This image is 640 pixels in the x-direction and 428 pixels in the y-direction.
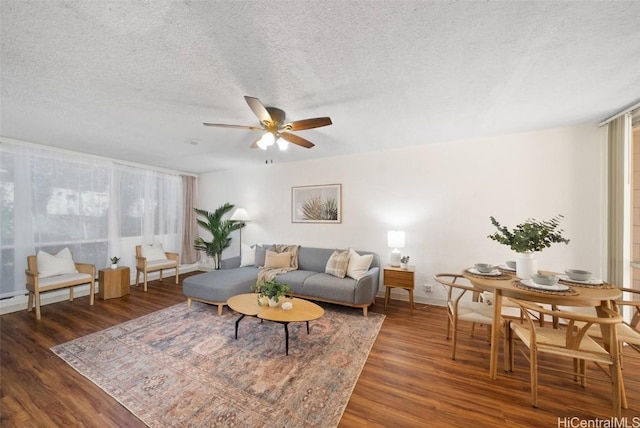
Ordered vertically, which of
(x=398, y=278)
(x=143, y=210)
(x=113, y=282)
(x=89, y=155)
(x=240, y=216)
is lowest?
(x=113, y=282)

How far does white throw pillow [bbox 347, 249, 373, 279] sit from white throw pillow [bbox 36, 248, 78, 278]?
171 inches

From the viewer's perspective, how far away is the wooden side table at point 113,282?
150 inches

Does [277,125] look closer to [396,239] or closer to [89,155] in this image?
[396,239]

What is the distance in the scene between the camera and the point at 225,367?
210cm

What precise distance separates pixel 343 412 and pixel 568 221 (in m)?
3.54

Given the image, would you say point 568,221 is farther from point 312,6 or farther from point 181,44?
point 181,44

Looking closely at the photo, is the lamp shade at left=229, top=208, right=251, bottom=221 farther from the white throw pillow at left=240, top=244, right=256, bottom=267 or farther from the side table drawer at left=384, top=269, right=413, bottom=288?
the side table drawer at left=384, top=269, right=413, bottom=288

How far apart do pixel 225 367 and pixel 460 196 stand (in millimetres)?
3680

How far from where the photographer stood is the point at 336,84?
1983 mm

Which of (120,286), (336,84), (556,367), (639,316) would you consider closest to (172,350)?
(120,286)

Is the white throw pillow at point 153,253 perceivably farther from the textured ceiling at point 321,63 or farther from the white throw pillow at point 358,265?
the white throw pillow at point 358,265

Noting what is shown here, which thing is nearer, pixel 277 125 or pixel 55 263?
pixel 277 125

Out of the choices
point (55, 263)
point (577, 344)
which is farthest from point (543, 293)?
point (55, 263)

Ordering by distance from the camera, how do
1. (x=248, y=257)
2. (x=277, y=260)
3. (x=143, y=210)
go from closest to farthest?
(x=277, y=260), (x=248, y=257), (x=143, y=210)
